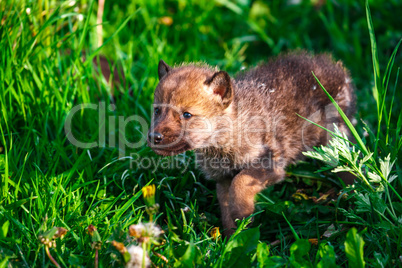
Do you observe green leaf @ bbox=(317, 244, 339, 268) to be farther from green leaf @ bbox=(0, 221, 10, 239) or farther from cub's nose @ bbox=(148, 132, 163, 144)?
green leaf @ bbox=(0, 221, 10, 239)

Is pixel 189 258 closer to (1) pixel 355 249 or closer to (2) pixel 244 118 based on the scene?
(1) pixel 355 249

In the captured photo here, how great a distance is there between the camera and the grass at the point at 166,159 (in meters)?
2.47

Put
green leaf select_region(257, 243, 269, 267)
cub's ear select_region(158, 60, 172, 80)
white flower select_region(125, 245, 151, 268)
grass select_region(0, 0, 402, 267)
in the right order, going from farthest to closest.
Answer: cub's ear select_region(158, 60, 172, 80)
grass select_region(0, 0, 402, 267)
green leaf select_region(257, 243, 269, 267)
white flower select_region(125, 245, 151, 268)

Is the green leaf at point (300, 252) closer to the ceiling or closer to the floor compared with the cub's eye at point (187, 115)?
closer to the floor

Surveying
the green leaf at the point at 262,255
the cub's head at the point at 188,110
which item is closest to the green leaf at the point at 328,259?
the green leaf at the point at 262,255

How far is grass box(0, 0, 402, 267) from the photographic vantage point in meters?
2.47

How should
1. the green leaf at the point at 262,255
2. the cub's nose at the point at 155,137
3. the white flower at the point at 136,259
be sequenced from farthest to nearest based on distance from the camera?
the cub's nose at the point at 155,137, the green leaf at the point at 262,255, the white flower at the point at 136,259

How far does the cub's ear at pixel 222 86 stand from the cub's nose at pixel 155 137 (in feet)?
1.72

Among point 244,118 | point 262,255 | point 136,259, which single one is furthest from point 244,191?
point 136,259

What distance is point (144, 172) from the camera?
341 cm

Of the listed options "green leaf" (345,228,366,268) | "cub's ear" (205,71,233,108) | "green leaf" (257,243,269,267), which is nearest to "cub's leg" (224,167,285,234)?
"cub's ear" (205,71,233,108)

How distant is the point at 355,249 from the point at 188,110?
1417 millimetres

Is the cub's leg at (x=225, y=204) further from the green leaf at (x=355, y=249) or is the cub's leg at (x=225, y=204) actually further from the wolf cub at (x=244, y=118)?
the green leaf at (x=355, y=249)

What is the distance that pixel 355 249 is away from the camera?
7.05 ft
